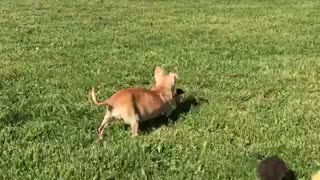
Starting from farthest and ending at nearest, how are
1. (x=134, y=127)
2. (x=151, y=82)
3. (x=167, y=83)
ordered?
(x=151, y=82), (x=167, y=83), (x=134, y=127)

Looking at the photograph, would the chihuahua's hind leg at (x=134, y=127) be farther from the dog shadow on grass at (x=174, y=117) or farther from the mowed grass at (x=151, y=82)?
the dog shadow on grass at (x=174, y=117)

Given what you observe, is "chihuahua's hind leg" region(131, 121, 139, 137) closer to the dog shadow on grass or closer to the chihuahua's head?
the dog shadow on grass

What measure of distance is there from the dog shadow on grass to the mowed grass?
0.08m

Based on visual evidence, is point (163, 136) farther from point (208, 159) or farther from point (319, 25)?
point (319, 25)

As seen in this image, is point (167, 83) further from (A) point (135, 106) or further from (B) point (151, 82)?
(B) point (151, 82)

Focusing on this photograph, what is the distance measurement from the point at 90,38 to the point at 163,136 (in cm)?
557

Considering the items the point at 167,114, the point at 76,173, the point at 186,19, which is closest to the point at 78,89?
the point at 167,114

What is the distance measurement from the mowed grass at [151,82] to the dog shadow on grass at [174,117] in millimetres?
82

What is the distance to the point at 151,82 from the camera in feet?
23.7

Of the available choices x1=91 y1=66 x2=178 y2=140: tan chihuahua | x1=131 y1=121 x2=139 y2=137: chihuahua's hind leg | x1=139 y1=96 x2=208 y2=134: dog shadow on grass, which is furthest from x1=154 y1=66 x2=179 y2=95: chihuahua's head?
x1=131 y1=121 x2=139 y2=137: chihuahua's hind leg

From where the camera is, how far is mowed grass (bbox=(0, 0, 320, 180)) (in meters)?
4.57

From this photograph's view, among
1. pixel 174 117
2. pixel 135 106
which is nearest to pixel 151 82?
pixel 174 117

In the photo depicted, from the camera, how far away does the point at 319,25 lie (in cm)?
1263

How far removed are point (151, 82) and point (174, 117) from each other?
1522 millimetres
